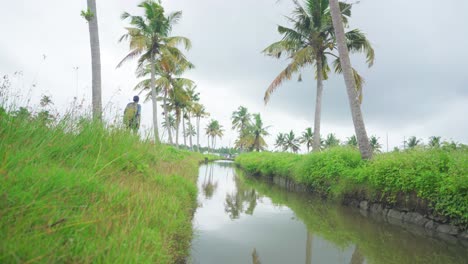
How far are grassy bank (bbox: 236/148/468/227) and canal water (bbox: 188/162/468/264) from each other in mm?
743

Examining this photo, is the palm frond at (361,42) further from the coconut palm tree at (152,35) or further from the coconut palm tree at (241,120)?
the coconut palm tree at (241,120)

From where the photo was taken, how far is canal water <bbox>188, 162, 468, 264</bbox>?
4.16 metres

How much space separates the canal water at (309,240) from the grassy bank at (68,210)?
877 millimetres

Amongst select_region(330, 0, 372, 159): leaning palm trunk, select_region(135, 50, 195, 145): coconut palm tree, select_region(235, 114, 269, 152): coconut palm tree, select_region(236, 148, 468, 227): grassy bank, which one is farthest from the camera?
select_region(235, 114, 269, 152): coconut palm tree

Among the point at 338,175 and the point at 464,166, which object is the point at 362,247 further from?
the point at 338,175

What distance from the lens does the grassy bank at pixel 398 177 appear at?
17.2ft

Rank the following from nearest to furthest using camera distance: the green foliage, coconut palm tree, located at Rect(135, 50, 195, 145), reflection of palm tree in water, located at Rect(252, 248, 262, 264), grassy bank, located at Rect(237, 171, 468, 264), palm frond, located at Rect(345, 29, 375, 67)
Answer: reflection of palm tree in water, located at Rect(252, 248, 262, 264), grassy bank, located at Rect(237, 171, 468, 264), the green foliage, palm frond, located at Rect(345, 29, 375, 67), coconut palm tree, located at Rect(135, 50, 195, 145)

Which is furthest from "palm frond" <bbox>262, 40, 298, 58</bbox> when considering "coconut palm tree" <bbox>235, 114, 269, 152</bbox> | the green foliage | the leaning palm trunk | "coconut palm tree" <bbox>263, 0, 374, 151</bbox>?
"coconut palm tree" <bbox>235, 114, 269, 152</bbox>

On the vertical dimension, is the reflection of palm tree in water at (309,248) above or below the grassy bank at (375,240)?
below

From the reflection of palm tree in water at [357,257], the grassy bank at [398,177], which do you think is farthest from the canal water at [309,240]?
the grassy bank at [398,177]

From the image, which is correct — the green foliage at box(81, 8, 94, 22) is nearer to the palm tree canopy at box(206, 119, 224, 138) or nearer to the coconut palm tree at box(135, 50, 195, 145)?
the coconut palm tree at box(135, 50, 195, 145)

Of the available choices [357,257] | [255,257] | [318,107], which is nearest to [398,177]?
[357,257]

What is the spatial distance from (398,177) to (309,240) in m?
3.25

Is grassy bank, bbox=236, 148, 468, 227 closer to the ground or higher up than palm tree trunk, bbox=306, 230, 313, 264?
higher up
